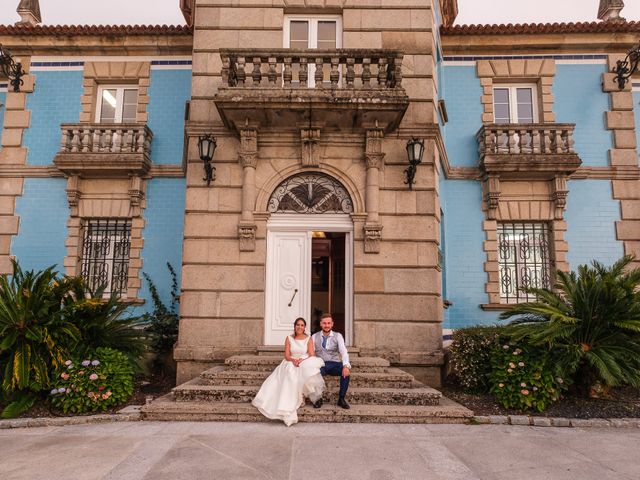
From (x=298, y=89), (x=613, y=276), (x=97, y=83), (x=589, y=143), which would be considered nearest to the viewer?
(x=613, y=276)

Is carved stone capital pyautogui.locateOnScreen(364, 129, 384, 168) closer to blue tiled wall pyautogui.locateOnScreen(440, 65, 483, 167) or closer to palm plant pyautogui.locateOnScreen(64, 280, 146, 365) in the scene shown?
blue tiled wall pyautogui.locateOnScreen(440, 65, 483, 167)

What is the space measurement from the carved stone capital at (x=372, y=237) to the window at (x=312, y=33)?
3.55 metres

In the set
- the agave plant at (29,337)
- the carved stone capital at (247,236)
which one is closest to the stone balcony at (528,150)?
the carved stone capital at (247,236)

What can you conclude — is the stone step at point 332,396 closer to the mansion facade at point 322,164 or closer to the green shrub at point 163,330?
the mansion facade at point 322,164

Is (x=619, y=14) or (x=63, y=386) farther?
(x=619, y=14)

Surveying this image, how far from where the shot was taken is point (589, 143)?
1170 centimetres

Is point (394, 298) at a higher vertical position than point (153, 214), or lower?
lower

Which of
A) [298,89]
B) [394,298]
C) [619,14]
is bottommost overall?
[394,298]

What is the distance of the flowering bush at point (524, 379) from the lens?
272 inches

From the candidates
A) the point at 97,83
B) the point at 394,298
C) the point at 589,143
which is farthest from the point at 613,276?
the point at 97,83

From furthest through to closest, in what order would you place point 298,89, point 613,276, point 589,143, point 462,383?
point 589,143, point 298,89, point 462,383, point 613,276

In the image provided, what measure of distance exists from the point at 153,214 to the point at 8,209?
3.74m

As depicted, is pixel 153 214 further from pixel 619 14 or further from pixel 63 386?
pixel 619 14

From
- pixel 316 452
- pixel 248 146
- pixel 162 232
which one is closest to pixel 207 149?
pixel 248 146
